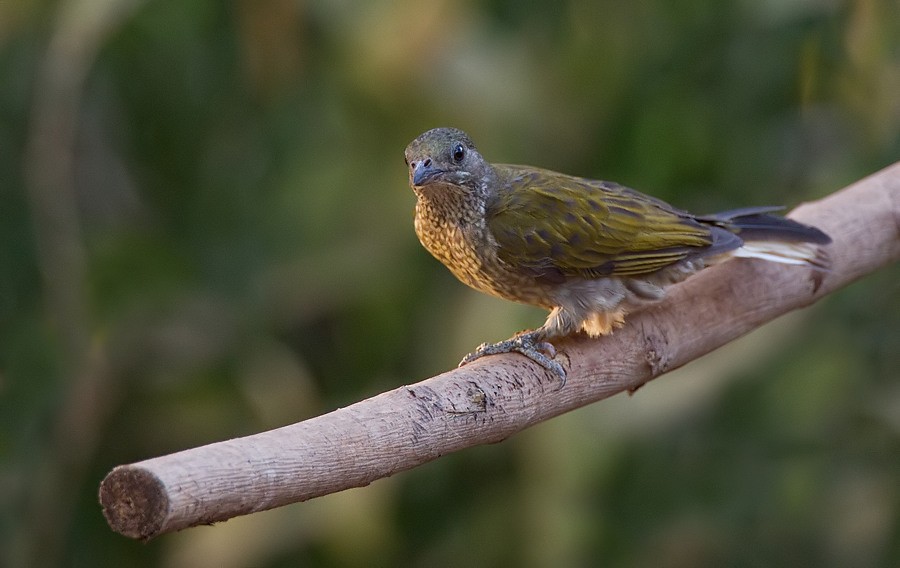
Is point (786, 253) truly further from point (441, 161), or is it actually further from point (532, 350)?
point (441, 161)

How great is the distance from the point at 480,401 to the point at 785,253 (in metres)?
1.07

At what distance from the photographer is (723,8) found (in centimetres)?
418

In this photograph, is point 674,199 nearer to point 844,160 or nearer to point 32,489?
point 844,160

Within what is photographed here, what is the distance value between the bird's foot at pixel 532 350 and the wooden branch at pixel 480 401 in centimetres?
2

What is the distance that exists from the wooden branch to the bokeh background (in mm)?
800

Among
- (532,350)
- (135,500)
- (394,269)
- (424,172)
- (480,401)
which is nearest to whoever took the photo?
(135,500)

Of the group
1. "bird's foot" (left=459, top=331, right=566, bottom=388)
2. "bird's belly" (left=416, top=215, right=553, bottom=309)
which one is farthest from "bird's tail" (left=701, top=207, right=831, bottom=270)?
"bird's foot" (left=459, top=331, right=566, bottom=388)

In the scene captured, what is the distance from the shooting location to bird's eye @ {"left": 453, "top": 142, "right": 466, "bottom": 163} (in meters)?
2.78

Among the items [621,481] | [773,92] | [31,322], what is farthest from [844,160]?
[31,322]

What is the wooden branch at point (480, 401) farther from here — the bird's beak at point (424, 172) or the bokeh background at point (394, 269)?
the bokeh background at point (394, 269)

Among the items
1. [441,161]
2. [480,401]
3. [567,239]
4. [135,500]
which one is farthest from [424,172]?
[135,500]

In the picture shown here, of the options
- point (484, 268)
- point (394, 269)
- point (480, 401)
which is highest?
point (394, 269)

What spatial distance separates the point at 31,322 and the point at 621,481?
203cm

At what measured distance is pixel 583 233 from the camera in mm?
2844
